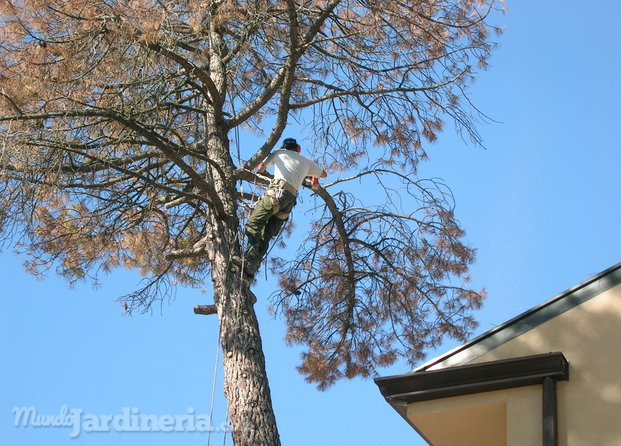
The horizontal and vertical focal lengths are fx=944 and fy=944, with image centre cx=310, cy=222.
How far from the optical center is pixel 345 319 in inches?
406

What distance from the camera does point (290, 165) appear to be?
26.5 feet

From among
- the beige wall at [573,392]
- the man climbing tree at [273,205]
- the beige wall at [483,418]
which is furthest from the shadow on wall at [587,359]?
the man climbing tree at [273,205]

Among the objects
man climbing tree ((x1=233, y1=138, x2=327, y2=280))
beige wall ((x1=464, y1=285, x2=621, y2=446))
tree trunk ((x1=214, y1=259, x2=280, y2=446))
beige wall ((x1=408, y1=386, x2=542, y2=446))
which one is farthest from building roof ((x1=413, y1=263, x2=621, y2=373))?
man climbing tree ((x1=233, y1=138, x2=327, y2=280))

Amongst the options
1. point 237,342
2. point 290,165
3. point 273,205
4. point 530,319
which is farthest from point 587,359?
point 290,165

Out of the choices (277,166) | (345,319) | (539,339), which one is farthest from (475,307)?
(539,339)

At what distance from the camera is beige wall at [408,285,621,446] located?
5.29 m

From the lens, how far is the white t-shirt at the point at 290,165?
802 cm

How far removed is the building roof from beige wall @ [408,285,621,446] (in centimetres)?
4

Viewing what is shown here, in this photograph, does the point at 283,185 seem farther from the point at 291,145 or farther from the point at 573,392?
the point at 573,392

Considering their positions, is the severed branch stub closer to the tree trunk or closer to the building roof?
the tree trunk

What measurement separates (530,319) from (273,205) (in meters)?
2.80

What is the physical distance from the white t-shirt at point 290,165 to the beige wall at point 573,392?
9.20ft

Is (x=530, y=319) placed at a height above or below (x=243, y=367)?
below

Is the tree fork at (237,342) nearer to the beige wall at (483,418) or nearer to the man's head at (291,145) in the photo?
the man's head at (291,145)
